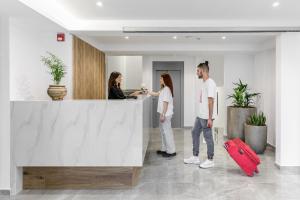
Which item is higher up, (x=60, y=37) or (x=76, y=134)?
(x=60, y=37)

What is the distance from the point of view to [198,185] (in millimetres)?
3918

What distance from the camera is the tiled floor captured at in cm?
353

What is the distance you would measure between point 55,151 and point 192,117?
20.9 feet

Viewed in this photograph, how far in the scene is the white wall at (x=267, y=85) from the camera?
249 inches

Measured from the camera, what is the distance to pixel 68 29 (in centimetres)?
444

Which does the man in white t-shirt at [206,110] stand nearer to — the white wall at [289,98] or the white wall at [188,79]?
the white wall at [289,98]

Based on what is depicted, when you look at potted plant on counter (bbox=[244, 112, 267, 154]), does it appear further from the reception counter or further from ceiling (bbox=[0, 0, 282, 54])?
the reception counter

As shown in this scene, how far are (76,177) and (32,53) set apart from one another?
6.09ft

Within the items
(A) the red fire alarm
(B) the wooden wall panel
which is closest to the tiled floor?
(B) the wooden wall panel

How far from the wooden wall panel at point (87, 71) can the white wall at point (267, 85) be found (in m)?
3.88

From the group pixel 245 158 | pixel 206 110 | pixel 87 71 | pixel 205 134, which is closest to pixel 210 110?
pixel 206 110

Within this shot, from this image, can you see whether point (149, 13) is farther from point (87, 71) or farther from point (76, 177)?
point (76, 177)

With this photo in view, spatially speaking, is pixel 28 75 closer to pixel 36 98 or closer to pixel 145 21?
pixel 36 98

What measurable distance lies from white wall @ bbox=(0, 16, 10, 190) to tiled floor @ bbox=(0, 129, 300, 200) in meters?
0.29
